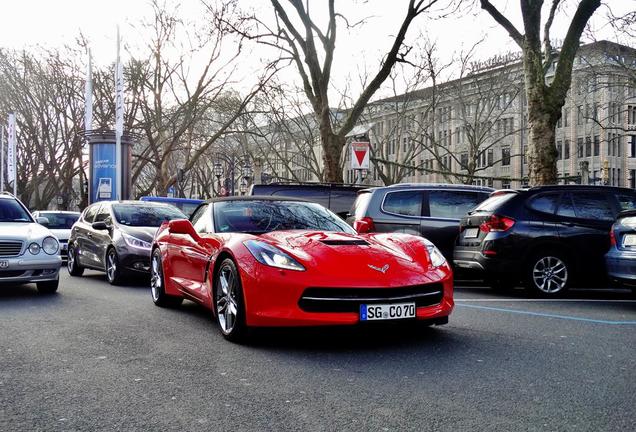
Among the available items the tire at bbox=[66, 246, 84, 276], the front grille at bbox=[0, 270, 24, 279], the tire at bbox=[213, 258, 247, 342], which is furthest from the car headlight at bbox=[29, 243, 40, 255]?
the tire at bbox=[213, 258, 247, 342]

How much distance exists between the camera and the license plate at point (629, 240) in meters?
8.51

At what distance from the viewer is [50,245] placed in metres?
10.6

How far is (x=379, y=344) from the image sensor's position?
6211 millimetres

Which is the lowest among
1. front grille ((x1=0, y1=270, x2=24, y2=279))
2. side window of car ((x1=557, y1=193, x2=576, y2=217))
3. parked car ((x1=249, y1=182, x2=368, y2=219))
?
front grille ((x1=0, y1=270, x2=24, y2=279))

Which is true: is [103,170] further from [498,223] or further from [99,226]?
[498,223]

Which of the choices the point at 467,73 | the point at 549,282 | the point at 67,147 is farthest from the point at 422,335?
the point at 67,147

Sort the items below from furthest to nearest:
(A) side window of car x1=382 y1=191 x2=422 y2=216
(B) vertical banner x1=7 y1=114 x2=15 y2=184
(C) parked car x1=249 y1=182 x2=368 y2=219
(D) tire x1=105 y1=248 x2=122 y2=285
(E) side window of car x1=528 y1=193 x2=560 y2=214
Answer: (B) vertical banner x1=7 y1=114 x2=15 y2=184, (C) parked car x1=249 y1=182 x2=368 y2=219, (D) tire x1=105 y1=248 x2=122 y2=285, (A) side window of car x1=382 y1=191 x2=422 y2=216, (E) side window of car x1=528 y1=193 x2=560 y2=214

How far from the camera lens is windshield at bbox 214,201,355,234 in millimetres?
7238

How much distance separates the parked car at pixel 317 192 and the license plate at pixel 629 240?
7082 mm

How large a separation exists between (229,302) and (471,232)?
17.0 ft

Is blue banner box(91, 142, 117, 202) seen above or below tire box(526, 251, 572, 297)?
above

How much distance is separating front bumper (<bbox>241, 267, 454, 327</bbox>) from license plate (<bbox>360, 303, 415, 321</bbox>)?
0.03 m

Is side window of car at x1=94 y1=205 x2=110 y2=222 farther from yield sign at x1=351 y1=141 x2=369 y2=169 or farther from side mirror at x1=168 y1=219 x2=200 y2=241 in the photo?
yield sign at x1=351 y1=141 x2=369 y2=169

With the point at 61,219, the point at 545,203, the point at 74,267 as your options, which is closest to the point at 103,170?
the point at 61,219
